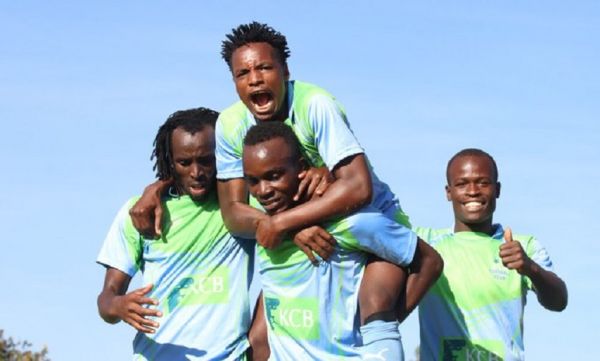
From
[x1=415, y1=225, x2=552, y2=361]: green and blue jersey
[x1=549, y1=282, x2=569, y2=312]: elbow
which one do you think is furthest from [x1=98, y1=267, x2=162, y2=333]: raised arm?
[x1=549, y1=282, x2=569, y2=312]: elbow

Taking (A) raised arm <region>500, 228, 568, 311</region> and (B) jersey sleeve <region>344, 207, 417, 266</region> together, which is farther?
(A) raised arm <region>500, 228, 568, 311</region>

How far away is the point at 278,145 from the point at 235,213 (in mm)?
617

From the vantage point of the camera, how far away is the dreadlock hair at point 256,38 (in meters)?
9.42

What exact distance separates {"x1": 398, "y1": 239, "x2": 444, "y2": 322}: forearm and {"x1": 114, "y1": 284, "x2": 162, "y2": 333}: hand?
1573 millimetres

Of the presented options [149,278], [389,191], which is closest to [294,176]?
[389,191]

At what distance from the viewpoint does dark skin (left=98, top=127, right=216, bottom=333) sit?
31.6 feet

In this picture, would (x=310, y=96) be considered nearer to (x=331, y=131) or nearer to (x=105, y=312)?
(x=331, y=131)

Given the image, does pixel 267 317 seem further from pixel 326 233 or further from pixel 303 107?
pixel 303 107

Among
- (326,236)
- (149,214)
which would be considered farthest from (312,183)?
(149,214)

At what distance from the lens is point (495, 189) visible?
10820 millimetres

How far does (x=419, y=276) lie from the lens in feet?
30.6

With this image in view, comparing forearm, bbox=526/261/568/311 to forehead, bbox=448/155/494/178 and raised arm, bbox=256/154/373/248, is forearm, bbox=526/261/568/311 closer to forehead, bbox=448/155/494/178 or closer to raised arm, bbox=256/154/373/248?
forehead, bbox=448/155/494/178

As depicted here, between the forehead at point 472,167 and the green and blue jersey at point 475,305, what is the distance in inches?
18.7

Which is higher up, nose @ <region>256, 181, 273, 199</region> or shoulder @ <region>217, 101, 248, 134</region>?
shoulder @ <region>217, 101, 248, 134</region>
